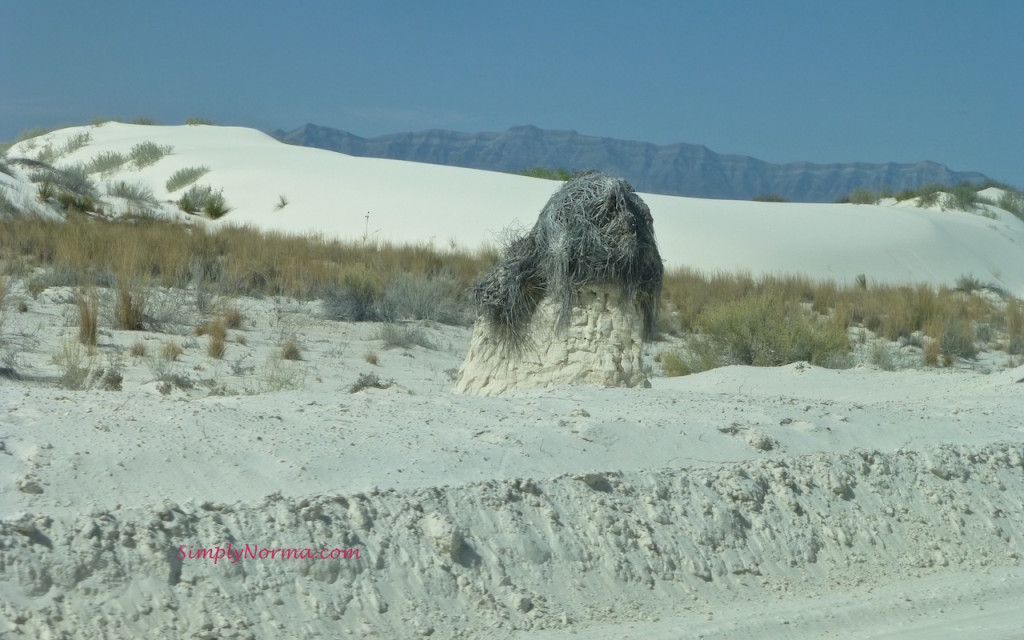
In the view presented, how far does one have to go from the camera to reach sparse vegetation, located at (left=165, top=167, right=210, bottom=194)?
4491 centimetres

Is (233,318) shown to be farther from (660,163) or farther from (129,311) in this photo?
(660,163)

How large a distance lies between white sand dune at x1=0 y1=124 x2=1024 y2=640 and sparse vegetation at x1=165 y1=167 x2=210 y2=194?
119 ft

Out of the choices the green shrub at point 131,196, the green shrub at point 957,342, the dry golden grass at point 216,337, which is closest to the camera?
the dry golden grass at point 216,337

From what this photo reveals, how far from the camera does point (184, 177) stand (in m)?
46.1

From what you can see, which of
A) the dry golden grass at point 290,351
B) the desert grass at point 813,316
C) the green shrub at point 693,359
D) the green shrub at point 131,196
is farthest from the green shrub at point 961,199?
the dry golden grass at point 290,351

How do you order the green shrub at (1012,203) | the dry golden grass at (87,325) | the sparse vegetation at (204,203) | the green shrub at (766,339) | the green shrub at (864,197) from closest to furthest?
the dry golden grass at (87,325)
the green shrub at (766,339)
the sparse vegetation at (204,203)
the green shrub at (1012,203)
the green shrub at (864,197)

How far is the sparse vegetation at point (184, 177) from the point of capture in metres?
44.9

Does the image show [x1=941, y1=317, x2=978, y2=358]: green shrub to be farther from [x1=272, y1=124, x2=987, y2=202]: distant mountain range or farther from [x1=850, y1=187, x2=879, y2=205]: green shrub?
[x1=272, y1=124, x2=987, y2=202]: distant mountain range

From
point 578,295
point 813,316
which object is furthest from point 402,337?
point 813,316

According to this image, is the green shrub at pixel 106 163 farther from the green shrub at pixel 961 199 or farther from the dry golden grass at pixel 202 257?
the green shrub at pixel 961 199

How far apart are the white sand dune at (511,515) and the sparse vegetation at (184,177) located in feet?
119

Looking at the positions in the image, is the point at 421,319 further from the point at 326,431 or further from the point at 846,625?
the point at 846,625

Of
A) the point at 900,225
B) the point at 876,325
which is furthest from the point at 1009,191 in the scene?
the point at 876,325

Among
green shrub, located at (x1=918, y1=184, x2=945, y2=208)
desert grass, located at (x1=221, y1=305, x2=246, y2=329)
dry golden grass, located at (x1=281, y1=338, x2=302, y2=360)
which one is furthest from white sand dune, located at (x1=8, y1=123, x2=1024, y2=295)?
dry golden grass, located at (x1=281, y1=338, x2=302, y2=360)
